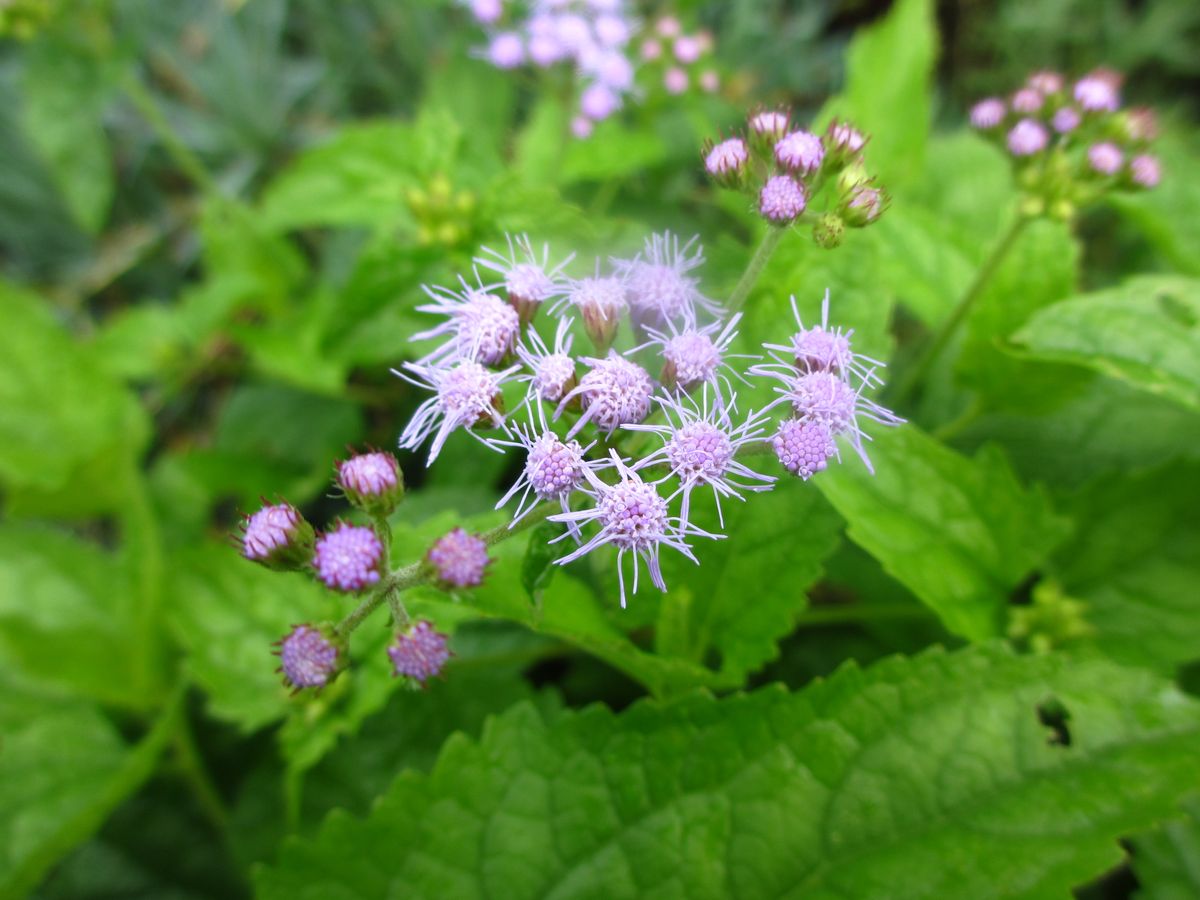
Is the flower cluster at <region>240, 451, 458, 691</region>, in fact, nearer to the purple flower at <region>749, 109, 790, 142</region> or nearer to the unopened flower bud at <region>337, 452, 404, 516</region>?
the unopened flower bud at <region>337, 452, 404, 516</region>

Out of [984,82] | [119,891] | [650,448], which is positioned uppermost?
[984,82]

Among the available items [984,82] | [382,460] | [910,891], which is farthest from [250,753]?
[984,82]

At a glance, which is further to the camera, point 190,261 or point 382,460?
point 190,261

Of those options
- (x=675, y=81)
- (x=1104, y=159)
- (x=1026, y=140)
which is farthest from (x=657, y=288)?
Answer: (x=675, y=81)

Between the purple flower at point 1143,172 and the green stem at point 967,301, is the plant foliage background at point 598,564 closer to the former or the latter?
the green stem at point 967,301

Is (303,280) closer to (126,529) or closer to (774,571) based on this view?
(126,529)
